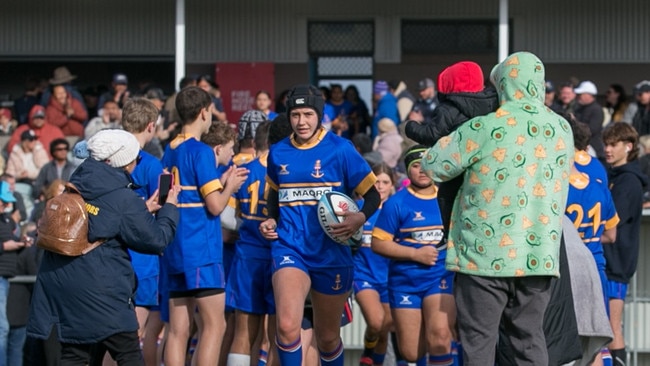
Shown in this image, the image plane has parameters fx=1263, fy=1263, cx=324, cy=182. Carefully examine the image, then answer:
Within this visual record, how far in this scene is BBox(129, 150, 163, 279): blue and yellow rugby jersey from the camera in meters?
9.50

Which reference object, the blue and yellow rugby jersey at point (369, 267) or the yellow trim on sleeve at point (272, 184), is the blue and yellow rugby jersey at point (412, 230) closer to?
the blue and yellow rugby jersey at point (369, 267)

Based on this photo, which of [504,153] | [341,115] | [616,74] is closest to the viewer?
[504,153]

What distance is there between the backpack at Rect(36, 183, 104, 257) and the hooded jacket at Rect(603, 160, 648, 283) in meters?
5.01

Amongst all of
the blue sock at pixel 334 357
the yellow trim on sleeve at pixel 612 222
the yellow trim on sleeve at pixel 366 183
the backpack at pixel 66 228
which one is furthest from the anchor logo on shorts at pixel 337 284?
the yellow trim on sleeve at pixel 612 222

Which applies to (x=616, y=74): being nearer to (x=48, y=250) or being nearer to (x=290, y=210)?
(x=290, y=210)

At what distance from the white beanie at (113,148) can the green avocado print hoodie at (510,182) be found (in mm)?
2037

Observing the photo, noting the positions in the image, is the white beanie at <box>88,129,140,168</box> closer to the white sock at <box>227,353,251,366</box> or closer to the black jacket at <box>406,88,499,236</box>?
the black jacket at <box>406,88,499,236</box>

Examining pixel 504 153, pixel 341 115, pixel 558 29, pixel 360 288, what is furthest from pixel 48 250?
pixel 558 29

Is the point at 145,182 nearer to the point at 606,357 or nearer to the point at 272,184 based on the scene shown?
the point at 272,184

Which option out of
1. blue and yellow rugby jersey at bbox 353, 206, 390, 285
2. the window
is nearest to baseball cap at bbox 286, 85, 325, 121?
blue and yellow rugby jersey at bbox 353, 206, 390, 285

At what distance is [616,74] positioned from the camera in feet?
69.7

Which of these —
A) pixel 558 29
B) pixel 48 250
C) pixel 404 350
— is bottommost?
pixel 404 350

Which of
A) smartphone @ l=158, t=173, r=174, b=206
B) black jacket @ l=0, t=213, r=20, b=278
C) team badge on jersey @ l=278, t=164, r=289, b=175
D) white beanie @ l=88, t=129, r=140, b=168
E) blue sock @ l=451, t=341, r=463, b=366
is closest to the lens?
white beanie @ l=88, t=129, r=140, b=168

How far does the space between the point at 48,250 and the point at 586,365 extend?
380 centimetres
